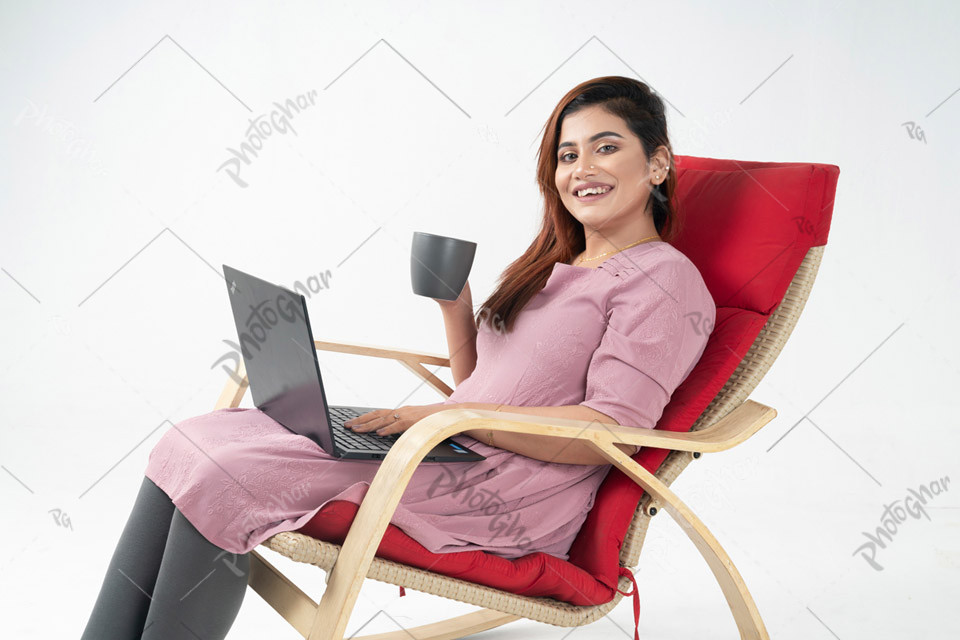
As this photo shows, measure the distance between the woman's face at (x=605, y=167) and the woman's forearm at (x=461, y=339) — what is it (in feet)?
1.24

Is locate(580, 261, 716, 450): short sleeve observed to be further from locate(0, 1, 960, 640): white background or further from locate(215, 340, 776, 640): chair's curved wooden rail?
locate(0, 1, 960, 640): white background

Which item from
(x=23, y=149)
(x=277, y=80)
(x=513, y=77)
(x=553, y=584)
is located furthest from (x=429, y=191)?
(x=553, y=584)

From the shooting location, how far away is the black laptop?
5.18ft

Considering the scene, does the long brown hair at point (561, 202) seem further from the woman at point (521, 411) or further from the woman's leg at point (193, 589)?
the woman's leg at point (193, 589)

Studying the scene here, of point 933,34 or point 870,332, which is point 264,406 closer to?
point 870,332

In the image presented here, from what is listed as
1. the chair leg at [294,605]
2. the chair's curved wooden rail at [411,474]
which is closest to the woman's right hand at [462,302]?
the chair's curved wooden rail at [411,474]

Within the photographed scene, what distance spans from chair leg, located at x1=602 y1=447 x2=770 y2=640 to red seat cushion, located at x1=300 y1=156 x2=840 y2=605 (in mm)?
84

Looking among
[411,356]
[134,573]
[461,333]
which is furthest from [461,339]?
[134,573]

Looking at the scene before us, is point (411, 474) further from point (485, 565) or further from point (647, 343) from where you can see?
point (647, 343)

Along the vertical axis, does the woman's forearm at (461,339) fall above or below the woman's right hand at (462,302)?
below

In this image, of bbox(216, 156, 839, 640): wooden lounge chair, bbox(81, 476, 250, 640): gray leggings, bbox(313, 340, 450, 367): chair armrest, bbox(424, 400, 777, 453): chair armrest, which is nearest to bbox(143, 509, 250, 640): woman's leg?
bbox(81, 476, 250, 640): gray leggings

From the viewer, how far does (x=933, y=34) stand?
378 cm

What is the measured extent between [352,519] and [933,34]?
3331 mm

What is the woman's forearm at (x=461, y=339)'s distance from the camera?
7.33ft
